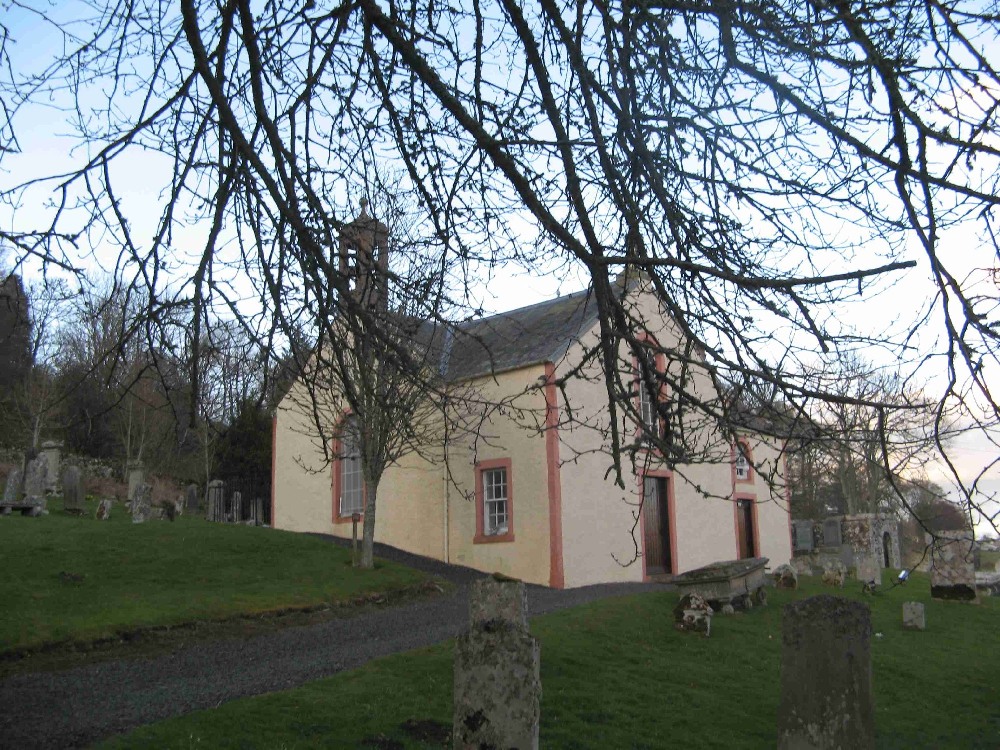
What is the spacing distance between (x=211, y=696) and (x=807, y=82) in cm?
851

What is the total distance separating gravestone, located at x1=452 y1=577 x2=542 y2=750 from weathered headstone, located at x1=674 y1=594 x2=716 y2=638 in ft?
27.8

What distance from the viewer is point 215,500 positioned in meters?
28.8

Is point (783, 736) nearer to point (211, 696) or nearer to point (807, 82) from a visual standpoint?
point (807, 82)

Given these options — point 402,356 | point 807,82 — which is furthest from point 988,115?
point 402,356

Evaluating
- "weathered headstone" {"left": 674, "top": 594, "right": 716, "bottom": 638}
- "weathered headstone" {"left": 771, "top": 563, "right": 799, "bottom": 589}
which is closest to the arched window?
"weathered headstone" {"left": 771, "top": 563, "right": 799, "bottom": 589}

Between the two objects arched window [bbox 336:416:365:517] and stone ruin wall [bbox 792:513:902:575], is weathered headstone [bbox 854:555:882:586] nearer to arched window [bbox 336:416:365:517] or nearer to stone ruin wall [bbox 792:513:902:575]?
stone ruin wall [bbox 792:513:902:575]

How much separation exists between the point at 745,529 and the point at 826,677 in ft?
61.3

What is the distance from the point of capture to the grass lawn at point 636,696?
823 cm

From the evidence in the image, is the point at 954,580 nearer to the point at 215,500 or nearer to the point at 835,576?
the point at 835,576

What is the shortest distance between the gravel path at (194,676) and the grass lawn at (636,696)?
0.66 meters

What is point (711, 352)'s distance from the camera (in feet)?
14.5

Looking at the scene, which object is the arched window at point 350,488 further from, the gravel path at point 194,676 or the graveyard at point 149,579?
the gravel path at point 194,676

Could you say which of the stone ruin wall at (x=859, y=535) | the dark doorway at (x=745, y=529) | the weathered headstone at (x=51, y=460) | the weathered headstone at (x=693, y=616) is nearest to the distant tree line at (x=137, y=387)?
the weathered headstone at (x=51, y=460)

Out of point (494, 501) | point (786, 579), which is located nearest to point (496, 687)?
point (494, 501)
